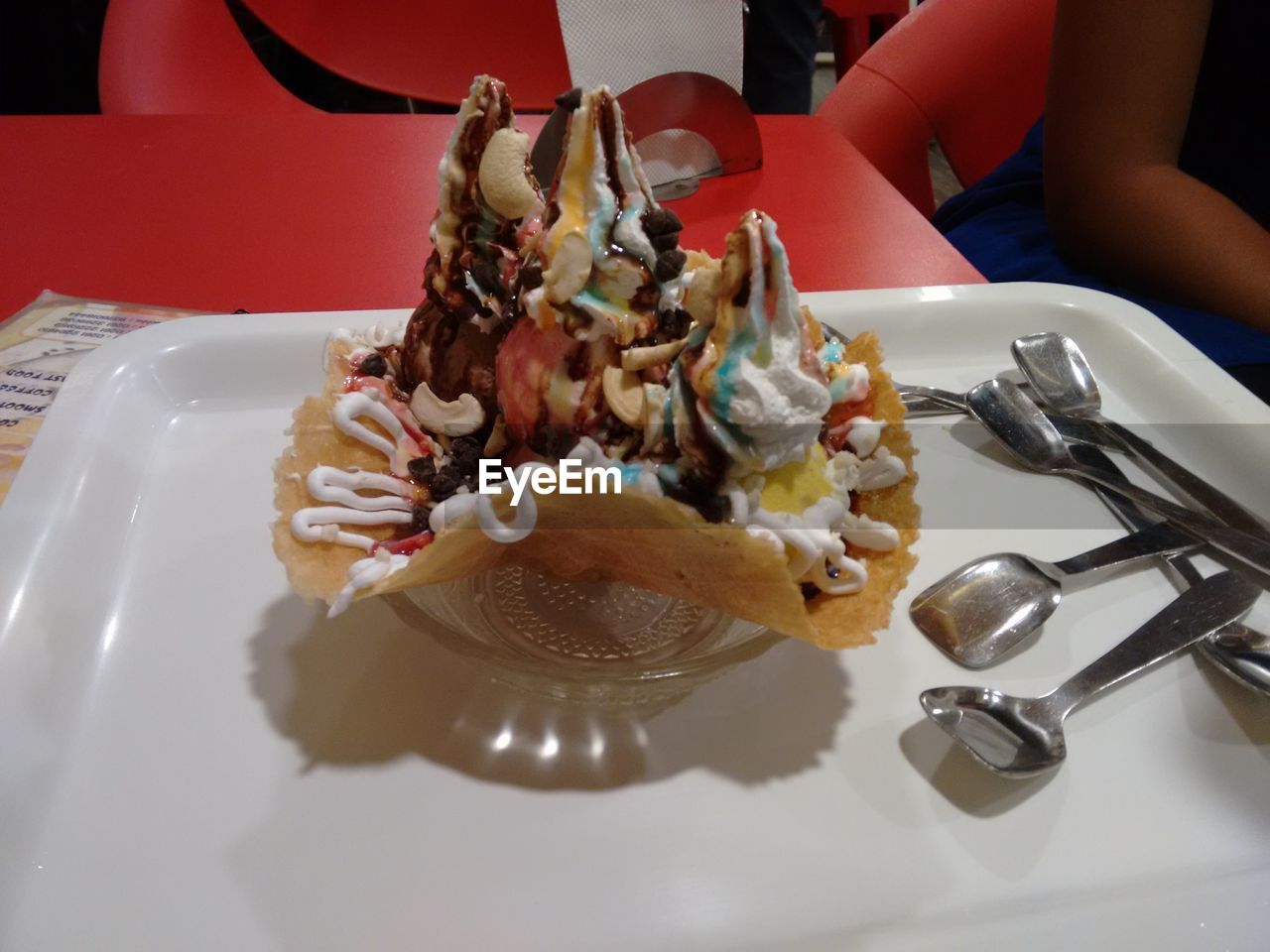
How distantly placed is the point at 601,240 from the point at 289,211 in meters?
1.45

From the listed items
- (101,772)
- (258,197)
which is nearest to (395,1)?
(258,197)

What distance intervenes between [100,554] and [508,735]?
61 centimetres

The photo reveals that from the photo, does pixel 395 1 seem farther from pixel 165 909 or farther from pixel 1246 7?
pixel 165 909

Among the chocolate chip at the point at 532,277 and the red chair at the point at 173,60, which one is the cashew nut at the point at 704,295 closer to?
the chocolate chip at the point at 532,277

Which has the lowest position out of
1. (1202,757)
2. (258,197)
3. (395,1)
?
(1202,757)

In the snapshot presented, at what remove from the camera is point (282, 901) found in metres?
0.79

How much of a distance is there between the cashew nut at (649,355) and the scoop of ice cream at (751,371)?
27 millimetres

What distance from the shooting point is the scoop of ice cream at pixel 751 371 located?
79 cm

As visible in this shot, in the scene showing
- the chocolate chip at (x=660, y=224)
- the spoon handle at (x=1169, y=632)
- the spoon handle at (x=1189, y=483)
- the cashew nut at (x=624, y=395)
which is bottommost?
the spoon handle at (x=1189, y=483)

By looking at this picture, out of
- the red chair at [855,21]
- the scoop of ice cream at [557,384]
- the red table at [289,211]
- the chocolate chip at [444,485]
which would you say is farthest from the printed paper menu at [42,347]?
the red chair at [855,21]

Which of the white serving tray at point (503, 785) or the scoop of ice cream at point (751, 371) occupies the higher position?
the scoop of ice cream at point (751, 371)

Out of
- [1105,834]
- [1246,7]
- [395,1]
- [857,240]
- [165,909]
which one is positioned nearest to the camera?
[165,909]

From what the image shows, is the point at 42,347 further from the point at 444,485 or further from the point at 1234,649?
the point at 1234,649

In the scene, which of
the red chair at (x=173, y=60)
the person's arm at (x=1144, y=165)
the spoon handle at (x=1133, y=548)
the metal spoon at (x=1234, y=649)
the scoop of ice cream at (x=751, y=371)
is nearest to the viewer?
the scoop of ice cream at (x=751, y=371)
